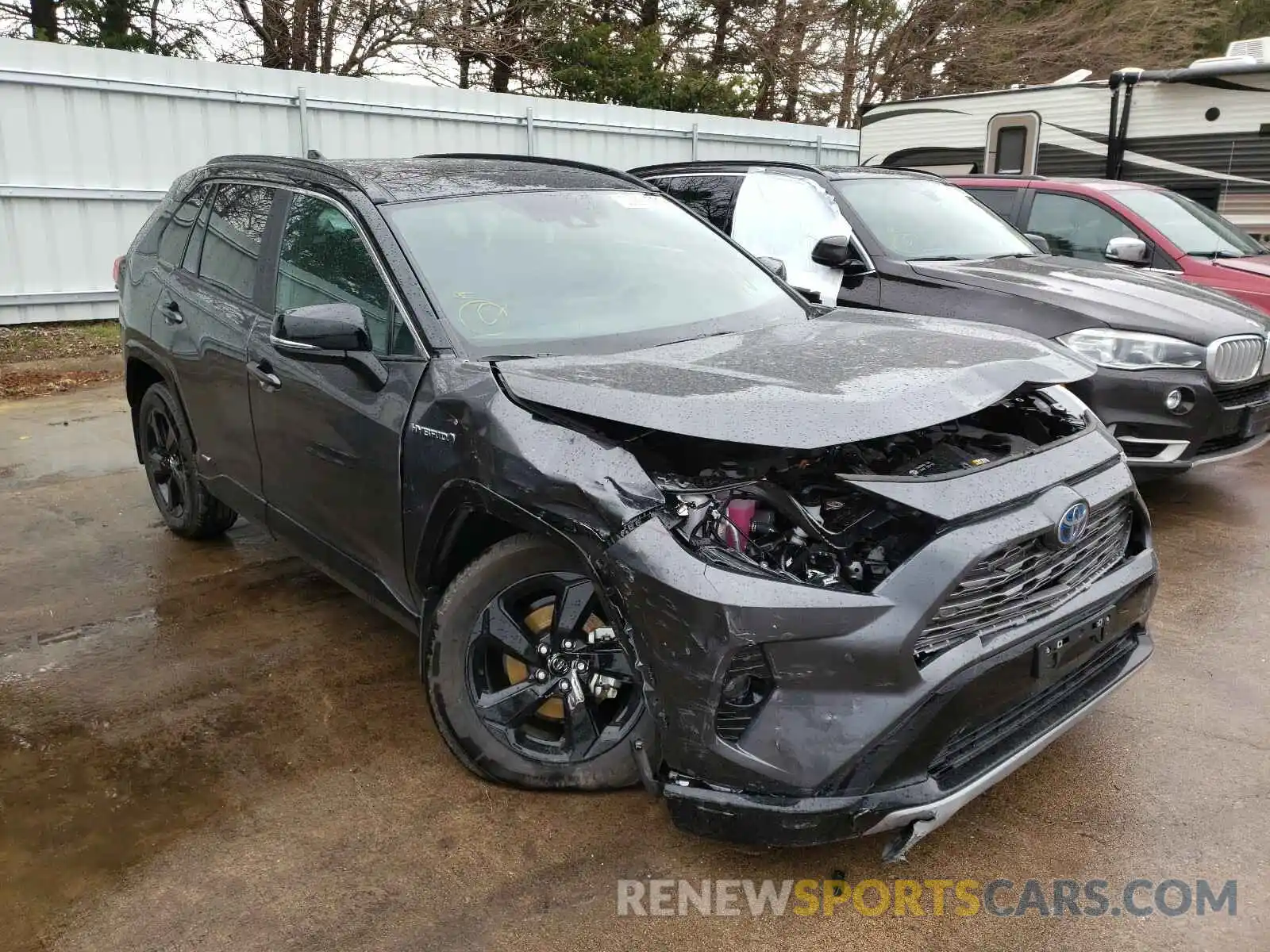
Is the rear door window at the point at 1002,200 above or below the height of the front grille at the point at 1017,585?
above

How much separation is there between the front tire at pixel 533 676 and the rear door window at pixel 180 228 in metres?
2.61

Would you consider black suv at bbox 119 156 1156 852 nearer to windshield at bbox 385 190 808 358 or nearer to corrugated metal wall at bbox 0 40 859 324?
windshield at bbox 385 190 808 358

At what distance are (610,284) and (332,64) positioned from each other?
15.6 m

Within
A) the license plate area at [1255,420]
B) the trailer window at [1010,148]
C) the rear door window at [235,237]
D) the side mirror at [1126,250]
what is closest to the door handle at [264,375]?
the rear door window at [235,237]

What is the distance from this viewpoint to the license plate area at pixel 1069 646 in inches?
95.7

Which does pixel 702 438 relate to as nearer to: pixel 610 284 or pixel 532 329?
pixel 532 329

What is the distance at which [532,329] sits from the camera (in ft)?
10.3

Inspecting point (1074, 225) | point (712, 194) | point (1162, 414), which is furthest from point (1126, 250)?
point (712, 194)

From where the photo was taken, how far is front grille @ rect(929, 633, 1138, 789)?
2344 millimetres

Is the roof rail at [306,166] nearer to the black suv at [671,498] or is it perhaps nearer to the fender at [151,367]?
the black suv at [671,498]

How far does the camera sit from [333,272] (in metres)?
3.42

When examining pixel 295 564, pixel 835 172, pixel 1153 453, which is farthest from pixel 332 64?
pixel 1153 453

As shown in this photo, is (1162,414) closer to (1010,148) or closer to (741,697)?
(741,697)

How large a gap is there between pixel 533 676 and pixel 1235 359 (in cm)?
409
